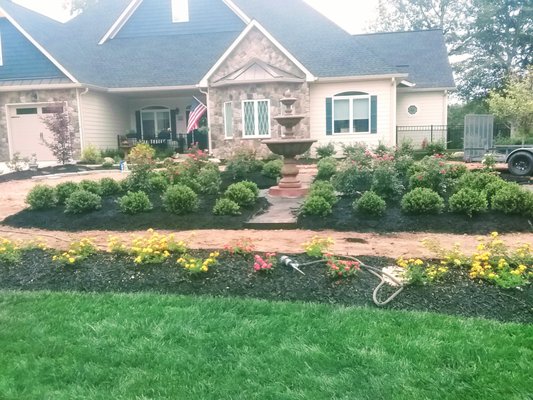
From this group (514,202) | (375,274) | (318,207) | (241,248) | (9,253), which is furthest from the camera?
(318,207)

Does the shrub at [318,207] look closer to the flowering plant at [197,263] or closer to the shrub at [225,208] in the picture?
the shrub at [225,208]

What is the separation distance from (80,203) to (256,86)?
11210 mm

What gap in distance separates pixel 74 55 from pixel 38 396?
21446 mm

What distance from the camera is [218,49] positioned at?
23.4 meters

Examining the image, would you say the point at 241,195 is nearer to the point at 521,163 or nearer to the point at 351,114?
the point at 521,163

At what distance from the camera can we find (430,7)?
39969 millimetres

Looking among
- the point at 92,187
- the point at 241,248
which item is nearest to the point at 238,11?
the point at 92,187

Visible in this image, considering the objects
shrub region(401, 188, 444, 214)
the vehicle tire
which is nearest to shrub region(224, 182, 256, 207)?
shrub region(401, 188, 444, 214)

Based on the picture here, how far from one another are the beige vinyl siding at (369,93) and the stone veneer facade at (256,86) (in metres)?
0.44

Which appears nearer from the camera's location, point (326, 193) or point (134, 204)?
point (134, 204)

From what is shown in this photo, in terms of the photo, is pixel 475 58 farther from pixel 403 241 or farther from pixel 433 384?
pixel 433 384

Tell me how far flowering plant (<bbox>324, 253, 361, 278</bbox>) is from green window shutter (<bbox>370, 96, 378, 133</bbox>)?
14.8 m

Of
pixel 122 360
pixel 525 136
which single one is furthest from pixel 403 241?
pixel 525 136

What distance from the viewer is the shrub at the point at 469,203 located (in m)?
7.51
